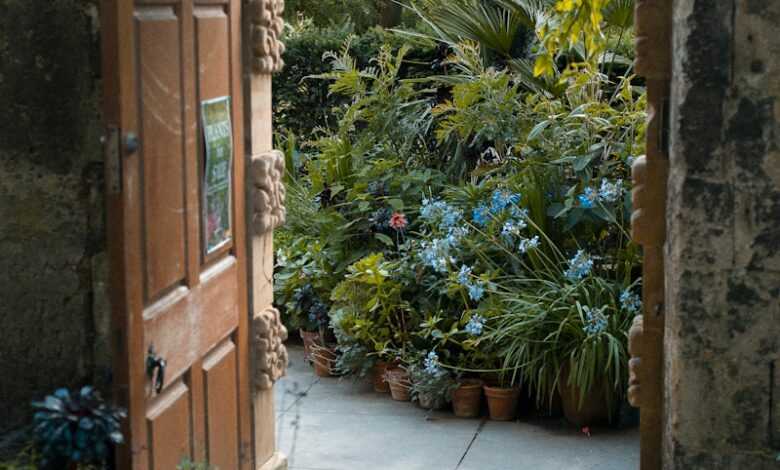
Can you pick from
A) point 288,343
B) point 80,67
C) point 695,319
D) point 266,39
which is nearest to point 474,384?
point 288,343

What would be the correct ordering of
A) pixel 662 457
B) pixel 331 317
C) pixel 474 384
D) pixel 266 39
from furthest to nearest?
pixel 331 317 → pixel 474 384 → pixel 266 39 → pixel 662 457

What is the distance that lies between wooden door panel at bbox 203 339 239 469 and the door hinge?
3.45 ft

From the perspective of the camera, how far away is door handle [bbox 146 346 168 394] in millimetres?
3854

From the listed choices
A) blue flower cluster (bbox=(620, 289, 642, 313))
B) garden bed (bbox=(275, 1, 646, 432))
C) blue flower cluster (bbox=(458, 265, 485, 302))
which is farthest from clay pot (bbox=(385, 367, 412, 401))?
blue flower cluster (bbox=(620, 289, 642, 313))

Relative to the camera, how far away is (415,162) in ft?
27.5

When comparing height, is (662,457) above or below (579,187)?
below

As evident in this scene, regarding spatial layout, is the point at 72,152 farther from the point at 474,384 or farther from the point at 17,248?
the point at 474,384

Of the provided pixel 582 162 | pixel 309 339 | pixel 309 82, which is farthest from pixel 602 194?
pixel 309 82

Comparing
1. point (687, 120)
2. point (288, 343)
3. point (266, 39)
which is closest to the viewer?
point (687, 120)

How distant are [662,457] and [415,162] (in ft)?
14.7

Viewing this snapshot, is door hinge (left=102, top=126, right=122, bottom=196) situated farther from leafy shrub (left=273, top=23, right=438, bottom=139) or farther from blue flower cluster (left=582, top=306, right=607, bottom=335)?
leafy shrub (left=273, top=23, right=438, bottom=139)

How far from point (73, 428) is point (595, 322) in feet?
11.6

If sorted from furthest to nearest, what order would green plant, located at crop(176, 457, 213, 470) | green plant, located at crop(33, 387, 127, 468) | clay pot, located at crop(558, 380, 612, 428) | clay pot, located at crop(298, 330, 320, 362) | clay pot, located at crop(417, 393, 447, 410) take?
clay pot, located at crop(298, 330, 320, 362) < clay pot, located at crop(417, 393, 447, 410) < clay pot, located at crop(558, 380, 612, 428) < green plant, located at crop(176, 457, 213, 470) < green plant, located at crop(33, 387, 127, 468)

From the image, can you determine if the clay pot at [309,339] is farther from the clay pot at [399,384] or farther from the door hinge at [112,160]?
the door hinge at [112,160]
